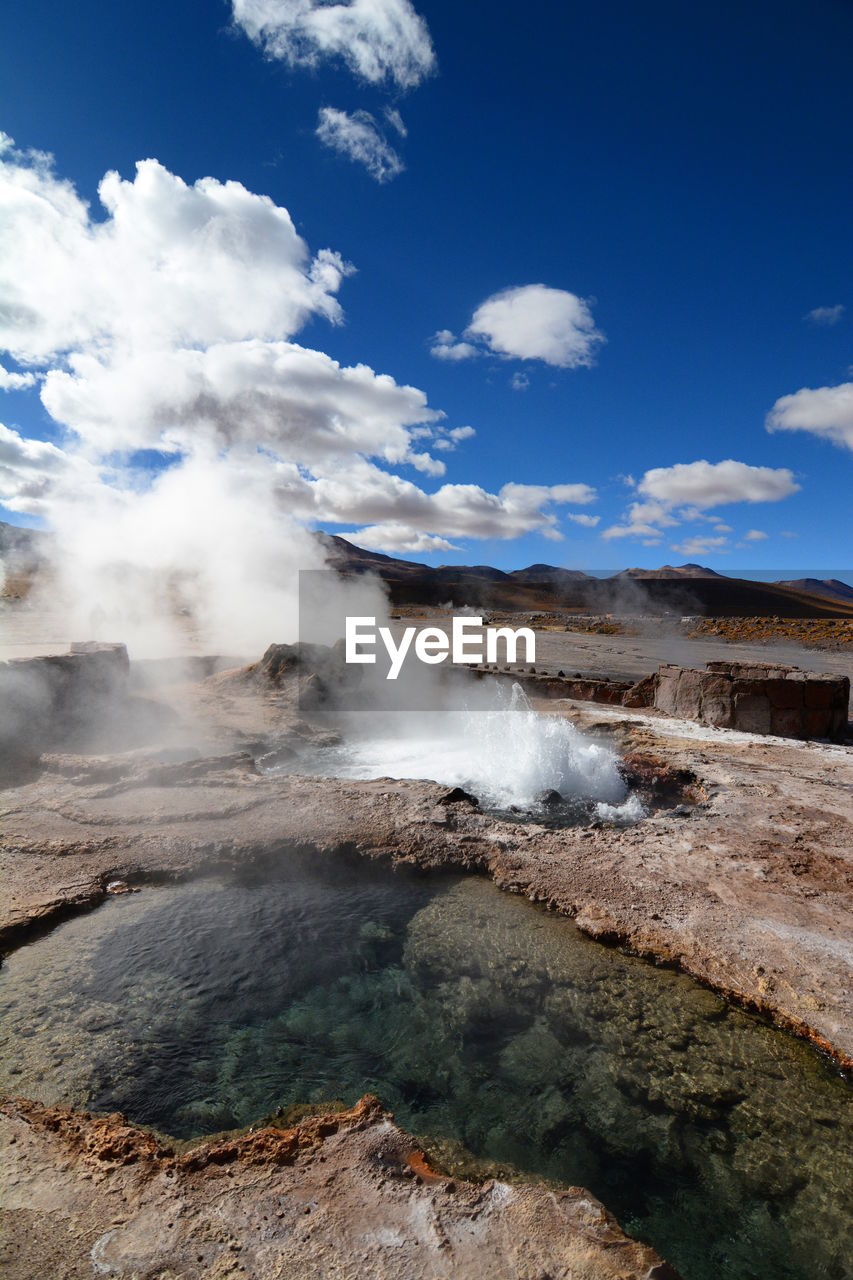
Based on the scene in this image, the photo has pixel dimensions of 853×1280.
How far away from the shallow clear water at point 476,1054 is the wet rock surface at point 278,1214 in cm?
39

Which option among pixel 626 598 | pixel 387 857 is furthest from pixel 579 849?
pixel 626 598

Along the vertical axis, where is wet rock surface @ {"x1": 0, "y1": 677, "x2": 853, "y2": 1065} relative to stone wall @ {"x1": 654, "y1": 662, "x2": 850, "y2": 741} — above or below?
below

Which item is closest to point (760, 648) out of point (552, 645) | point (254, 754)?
point (552, 645)

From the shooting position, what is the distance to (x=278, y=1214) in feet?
6.41

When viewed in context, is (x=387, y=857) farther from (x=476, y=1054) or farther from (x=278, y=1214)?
(x=278, y=1214)

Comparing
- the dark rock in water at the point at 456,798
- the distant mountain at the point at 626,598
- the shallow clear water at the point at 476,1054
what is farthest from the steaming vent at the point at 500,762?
the distant mountain at the point at 626,598

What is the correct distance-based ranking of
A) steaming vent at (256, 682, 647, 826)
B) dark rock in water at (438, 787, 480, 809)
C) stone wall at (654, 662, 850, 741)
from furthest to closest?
1. stone wall at (654, 662, 850, 741)
2. steaming vent at (256, 682, 647, 826)
3. dark rock in water at (438, 787, 480, 809)

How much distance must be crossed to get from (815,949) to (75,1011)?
4229mm

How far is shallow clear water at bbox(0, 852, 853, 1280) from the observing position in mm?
2408

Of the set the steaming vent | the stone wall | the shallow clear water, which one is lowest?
the shallow clear water

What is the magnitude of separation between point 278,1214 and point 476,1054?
1.36m

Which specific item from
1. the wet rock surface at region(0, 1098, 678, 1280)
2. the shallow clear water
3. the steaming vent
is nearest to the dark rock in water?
the steaming vent

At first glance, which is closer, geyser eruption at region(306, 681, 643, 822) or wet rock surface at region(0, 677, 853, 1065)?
wet rock surface at region(0, 677, 853, 1065)

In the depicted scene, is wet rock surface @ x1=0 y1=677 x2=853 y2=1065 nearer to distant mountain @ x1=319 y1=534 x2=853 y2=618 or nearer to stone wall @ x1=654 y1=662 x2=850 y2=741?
stone wall @ x1=654 y1=662 x2=850 y2=741
